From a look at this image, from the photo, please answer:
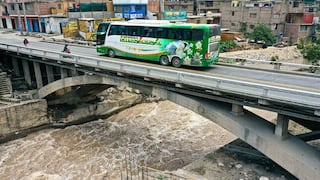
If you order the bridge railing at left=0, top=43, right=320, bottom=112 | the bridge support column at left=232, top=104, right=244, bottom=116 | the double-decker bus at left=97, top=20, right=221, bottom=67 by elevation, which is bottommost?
the bridge support column at left=232, top=104, right=244, bottom=116

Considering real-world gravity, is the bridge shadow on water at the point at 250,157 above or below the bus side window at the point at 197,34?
below

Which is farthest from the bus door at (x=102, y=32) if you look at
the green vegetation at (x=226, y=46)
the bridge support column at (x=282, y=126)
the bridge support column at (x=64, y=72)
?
the green vegetation at (x=226, y=46)

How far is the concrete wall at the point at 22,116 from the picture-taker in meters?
25.3

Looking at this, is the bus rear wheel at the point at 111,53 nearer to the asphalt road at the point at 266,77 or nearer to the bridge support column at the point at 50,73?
the asphalt road at the point at 266,77

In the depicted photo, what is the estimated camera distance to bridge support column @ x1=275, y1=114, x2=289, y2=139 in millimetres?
12656

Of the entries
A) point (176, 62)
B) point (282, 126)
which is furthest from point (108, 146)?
point (282, 126)

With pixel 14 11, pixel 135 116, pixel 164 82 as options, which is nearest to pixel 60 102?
pixel 135 116

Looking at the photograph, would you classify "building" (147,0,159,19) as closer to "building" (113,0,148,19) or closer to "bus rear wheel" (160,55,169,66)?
"building" (113,0,148,19)

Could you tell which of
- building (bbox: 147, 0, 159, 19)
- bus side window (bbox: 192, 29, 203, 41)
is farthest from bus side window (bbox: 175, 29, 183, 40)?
building (bbox: 147, 0, 159, 19)

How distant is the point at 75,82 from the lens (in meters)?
23.8

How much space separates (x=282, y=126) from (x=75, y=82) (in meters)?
16.5

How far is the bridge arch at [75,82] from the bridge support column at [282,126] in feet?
36.2

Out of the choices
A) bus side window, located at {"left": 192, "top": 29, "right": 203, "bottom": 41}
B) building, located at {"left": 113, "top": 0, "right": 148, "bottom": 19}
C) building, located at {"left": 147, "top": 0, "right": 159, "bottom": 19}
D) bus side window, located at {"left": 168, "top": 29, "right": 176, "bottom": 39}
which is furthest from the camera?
building, located at {"left": 147, "top": 0, "right": 159, "bottom": 19}

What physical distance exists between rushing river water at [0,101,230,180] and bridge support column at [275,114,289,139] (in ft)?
29.9
